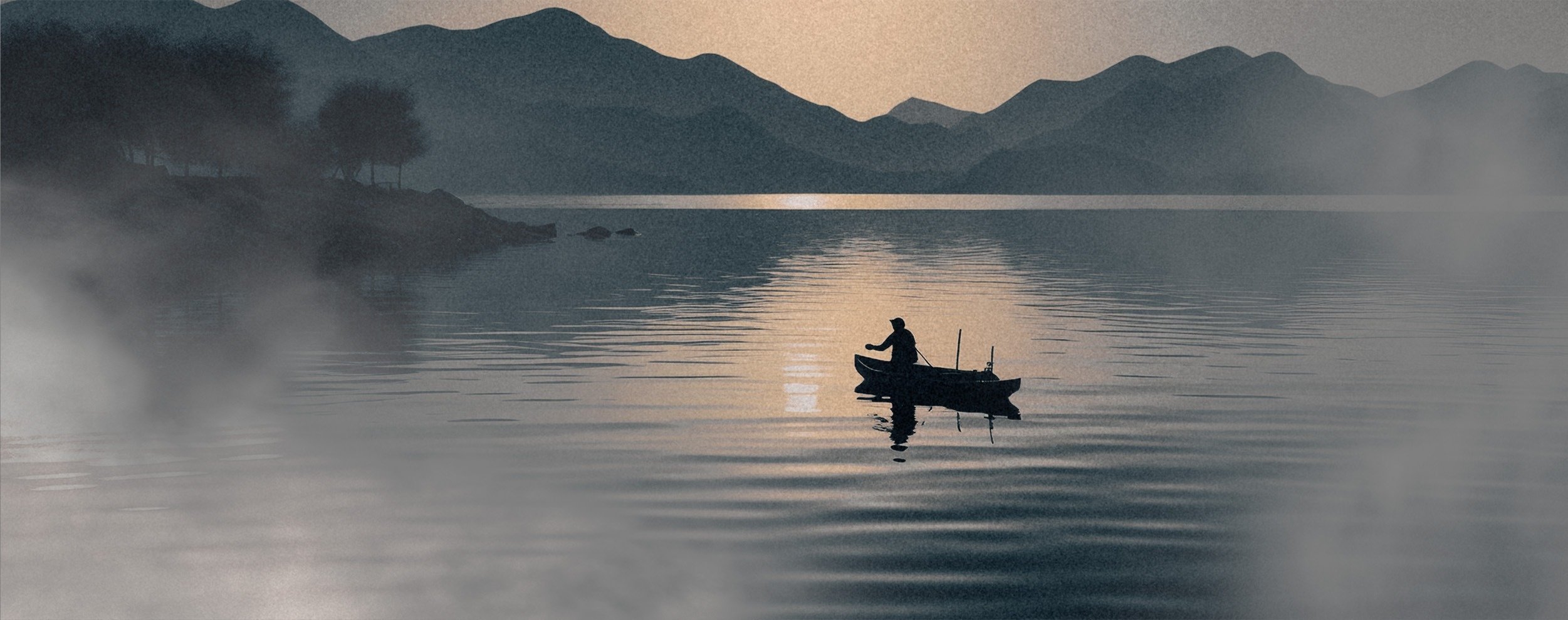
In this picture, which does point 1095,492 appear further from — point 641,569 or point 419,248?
point 419,248

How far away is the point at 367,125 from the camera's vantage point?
148875mm

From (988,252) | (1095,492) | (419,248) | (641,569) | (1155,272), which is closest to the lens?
(641,569)

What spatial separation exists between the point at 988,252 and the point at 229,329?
8117cm

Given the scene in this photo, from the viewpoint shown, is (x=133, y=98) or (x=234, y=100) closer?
(x=133, y=98)

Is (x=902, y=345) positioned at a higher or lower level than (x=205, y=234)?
lower

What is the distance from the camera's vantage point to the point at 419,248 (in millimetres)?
108750

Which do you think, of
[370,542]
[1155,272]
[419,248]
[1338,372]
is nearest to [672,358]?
[1338,372]

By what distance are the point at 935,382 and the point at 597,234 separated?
119 metres

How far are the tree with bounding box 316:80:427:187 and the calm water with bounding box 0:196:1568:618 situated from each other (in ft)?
326

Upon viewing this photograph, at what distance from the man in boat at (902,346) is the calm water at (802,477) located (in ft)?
4.05

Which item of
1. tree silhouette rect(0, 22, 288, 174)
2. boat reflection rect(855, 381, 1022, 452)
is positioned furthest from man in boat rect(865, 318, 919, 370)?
tree silhouette rect(0, 22, 288, 174)

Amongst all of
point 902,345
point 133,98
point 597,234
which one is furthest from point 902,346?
point 597,234

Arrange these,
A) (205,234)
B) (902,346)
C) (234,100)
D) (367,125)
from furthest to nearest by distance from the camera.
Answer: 1. (367,125)
2. (234,100)
3. (205,234)
4. (902,346)

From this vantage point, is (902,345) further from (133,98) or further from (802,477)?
(133,98)
